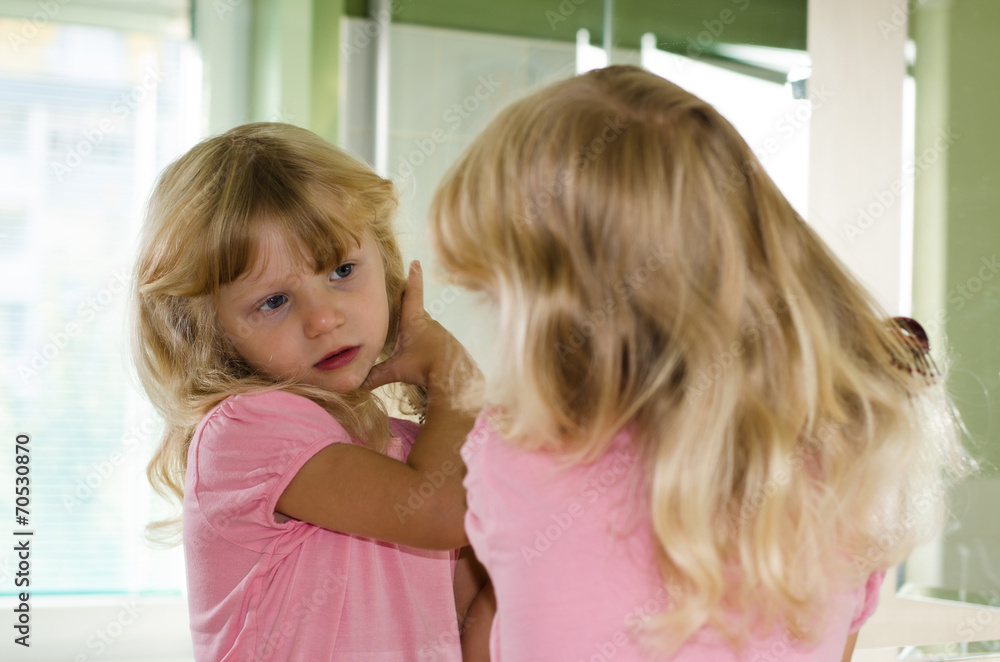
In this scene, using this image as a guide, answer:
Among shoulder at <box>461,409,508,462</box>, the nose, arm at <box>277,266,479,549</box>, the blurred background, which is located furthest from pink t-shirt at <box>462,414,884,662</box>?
the blurred background

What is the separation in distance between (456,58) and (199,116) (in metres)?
0.36

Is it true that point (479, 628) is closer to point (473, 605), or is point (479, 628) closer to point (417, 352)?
point (473, 605)

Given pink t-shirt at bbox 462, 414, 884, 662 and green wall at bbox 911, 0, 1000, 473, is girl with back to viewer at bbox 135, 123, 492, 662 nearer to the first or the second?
pink t-shirt at bbox 462, 414, 884, 662

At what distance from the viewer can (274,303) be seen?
0.70 meters

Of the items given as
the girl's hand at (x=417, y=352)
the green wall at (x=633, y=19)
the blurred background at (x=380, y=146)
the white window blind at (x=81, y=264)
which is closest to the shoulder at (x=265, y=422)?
the girl's hand at (x=417, y=352)

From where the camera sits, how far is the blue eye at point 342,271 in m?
0.72

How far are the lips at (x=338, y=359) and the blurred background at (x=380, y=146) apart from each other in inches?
11.3

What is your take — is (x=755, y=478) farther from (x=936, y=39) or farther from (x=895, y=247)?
(x=936, y=39)

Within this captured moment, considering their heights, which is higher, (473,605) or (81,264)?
(81,264)

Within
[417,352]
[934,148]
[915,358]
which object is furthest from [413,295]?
[934,148]

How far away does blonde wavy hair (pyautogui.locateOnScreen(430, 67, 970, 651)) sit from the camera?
455mm

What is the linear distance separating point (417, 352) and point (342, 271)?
0.09 metres

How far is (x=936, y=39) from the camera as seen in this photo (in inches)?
43.1

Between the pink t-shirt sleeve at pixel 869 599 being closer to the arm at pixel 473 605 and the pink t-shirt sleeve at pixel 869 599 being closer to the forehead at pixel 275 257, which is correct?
the arm at pixel 473 605
